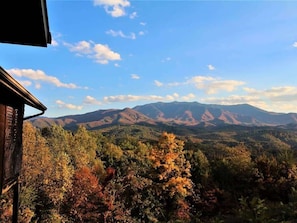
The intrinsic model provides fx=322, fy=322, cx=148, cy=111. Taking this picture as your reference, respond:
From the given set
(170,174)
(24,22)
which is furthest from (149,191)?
(24,22)

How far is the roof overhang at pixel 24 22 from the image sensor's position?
3.84 meters

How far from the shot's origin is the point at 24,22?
4539 millimetres

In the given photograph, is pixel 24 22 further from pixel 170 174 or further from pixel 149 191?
pixel 170 174

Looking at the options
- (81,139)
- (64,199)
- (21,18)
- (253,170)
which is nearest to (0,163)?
(21,18)

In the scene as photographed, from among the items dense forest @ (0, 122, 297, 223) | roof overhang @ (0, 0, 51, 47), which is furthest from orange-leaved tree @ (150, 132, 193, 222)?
roof overhang @ (0, 0, 51, 47)

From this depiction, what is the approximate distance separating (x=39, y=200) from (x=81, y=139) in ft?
83.0

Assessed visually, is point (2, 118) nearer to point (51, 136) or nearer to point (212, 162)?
point (51, 136)

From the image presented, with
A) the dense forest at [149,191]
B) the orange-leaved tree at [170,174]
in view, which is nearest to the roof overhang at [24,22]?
the dense forest at [149,191]

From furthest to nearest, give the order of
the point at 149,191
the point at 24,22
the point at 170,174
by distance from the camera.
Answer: the point at 170,174
the point at 149,191
the point at 24,22

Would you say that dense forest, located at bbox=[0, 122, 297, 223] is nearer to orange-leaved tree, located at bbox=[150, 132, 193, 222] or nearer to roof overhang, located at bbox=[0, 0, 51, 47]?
orange-leaved tree, located at bbox=[150, 132, 193, 222]

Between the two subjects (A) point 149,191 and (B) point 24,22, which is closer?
(B) point 24,22

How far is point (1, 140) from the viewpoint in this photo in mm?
5219

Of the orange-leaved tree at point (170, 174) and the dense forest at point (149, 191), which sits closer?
the dense forest at point (149, 191)

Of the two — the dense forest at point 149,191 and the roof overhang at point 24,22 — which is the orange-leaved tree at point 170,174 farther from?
the roof overhang at point 24,22
